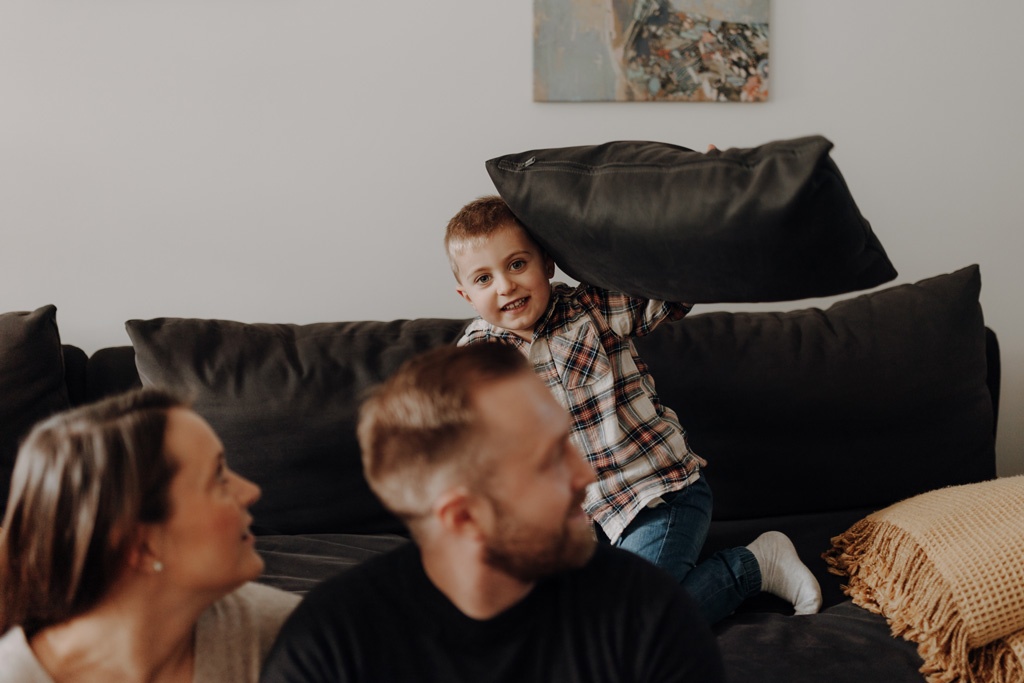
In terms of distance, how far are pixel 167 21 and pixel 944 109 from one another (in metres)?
1.98

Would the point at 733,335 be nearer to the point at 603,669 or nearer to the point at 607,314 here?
the point at 607,314

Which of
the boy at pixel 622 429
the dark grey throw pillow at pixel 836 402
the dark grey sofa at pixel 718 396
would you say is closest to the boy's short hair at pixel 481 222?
the boy at pixel 622 429

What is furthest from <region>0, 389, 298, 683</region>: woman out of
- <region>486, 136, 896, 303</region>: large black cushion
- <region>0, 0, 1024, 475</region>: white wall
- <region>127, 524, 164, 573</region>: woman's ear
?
<region>0, 0, 1024, 475</region>: white wall

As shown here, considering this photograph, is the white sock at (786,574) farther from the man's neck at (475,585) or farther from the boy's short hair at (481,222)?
the man's neck at (475,585)

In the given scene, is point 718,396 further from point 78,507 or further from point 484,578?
point 78,507

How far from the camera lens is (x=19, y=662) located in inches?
36.8

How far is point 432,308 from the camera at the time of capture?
2.39m

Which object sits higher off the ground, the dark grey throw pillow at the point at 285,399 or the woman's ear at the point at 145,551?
the woman's ear at the point at 145,551

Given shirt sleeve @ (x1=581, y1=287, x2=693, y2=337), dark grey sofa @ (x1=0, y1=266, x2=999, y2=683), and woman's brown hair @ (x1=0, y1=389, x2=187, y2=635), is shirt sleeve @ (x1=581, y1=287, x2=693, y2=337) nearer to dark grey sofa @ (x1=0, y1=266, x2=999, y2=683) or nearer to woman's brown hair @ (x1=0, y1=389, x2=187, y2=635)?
dark grey sofa @ (x1=0, y1=266, x2=999, y2=683)

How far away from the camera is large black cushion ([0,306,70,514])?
74.4 inches

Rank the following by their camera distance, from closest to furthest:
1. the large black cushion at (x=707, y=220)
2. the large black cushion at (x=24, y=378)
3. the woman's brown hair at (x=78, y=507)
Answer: the woman's brown hair at (x=78, y=507) < the large black cushion at (x=707, y=220) < the large black cushion at (x=24, y=378)

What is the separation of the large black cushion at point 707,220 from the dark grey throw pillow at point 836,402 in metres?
0.77

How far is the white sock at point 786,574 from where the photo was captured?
5.75 feet

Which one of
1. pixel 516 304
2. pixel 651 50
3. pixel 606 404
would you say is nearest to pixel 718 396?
pixel 606 404
